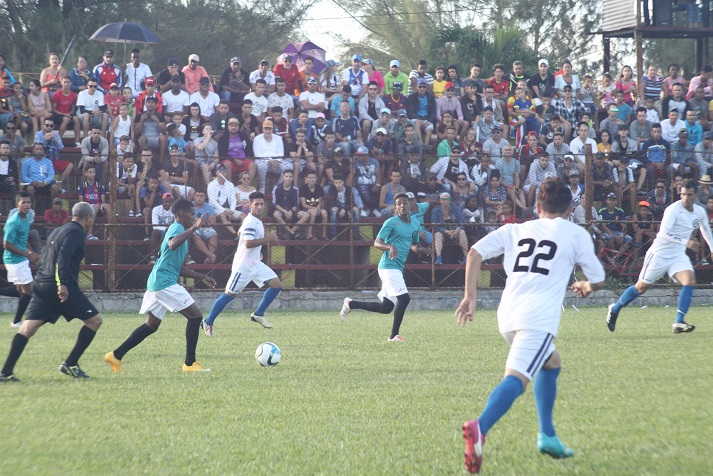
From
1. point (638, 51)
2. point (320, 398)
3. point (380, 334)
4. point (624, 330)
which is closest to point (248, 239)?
point (380, 334)

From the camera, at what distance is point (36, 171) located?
20.9m

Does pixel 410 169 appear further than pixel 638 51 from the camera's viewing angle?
No

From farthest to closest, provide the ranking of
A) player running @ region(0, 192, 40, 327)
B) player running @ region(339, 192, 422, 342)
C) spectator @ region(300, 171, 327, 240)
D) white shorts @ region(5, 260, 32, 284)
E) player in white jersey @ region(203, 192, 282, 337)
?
spectator @ region(300, 171, 327, 240)
white shorts @ region(5, 260, 32, 284)
player running @ region(0, 192, 40, 327)
player in white jersey @ region(203, 192, 282, 337)
player running @ region(339, 192, 422, 342)

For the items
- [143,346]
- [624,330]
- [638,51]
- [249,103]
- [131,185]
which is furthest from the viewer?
[638,51]

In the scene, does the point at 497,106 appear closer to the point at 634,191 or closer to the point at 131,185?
the point at 634,191

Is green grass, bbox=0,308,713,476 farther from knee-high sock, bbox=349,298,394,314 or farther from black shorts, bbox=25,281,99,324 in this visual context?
knee-high sock, bbox=349,298,394,314

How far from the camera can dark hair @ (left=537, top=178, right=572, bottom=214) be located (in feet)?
22.1

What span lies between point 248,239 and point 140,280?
6.00m

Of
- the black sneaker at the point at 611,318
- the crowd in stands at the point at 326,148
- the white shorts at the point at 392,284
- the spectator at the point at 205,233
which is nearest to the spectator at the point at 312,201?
the crowd in stands at the point at 326,148

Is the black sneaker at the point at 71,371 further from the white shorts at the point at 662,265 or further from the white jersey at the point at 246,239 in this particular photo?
the white shorts at the point at 662,265

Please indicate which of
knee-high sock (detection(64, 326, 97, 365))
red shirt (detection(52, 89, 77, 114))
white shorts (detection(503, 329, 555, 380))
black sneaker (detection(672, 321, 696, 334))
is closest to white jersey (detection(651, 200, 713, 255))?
black sneaker (detection(672, 321, 696, 334))

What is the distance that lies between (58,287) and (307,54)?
1765cm

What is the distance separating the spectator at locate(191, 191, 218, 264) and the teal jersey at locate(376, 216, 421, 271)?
6.55 meters

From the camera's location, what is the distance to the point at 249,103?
22.8m
